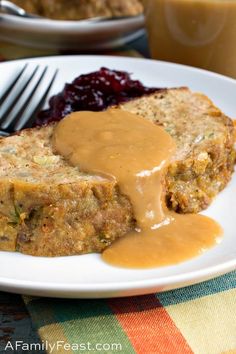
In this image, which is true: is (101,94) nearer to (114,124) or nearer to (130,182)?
(114,124)

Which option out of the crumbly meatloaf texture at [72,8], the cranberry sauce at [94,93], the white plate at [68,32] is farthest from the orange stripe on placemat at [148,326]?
the crumbly meatloaf texture at [72,8]

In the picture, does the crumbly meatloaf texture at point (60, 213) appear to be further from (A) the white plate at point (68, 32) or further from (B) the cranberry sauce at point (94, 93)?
(A) the white plate at point (68, 32)

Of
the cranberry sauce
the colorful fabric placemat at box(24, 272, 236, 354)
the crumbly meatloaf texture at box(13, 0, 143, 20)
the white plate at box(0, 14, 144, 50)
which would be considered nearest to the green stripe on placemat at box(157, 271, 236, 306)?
the colorful fabric placemat at box(24, 272, 236, 354)

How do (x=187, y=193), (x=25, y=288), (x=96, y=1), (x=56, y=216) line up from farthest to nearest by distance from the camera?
1. (x=96, y=1)
2. (x=187, y=193)
3. (x=56, y=216)
4. (x=25, y=288)

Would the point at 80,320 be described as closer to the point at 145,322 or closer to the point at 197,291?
the point at 145,322

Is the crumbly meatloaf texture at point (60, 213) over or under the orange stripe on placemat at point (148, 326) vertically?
over

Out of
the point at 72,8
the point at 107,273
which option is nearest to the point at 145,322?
the point at 107,273

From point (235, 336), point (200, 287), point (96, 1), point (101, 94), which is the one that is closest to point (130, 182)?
point (200, 287)
